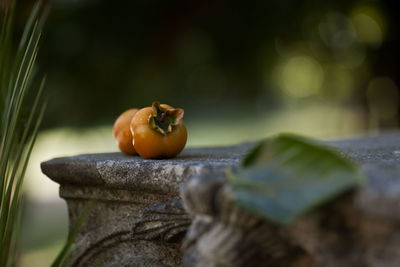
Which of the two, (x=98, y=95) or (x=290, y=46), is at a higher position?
(x=290, y=46)

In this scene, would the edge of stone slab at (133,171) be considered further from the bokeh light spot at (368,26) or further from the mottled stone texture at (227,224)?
the bokeh light spot at (368,26)

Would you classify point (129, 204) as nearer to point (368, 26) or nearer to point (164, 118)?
point (164, 118)

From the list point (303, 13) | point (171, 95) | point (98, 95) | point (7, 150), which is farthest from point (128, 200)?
point (303, 13)

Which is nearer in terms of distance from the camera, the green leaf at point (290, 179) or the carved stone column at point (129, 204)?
the green leaf at point (290, 179)

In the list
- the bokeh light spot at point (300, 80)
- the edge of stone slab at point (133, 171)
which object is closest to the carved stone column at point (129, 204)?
the edge of stone slab at point (133, 171)

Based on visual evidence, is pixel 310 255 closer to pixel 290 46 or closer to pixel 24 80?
pixel 24 80

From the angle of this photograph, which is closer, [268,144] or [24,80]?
[268,144]
